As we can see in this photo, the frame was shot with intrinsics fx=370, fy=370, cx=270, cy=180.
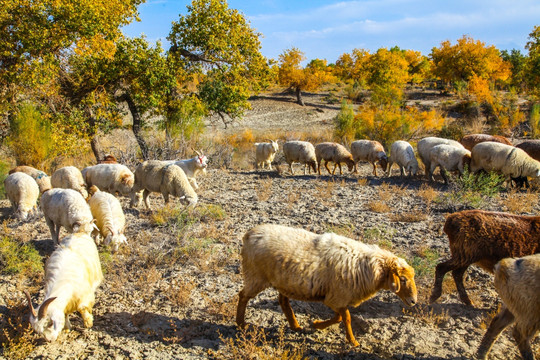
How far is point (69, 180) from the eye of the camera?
9.19 m

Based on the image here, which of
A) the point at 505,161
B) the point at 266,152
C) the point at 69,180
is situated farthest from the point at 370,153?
the point at 69,180

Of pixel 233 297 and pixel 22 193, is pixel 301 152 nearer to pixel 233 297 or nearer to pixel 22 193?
pixel 22 193

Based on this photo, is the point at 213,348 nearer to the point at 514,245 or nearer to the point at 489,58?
the point at 514,245

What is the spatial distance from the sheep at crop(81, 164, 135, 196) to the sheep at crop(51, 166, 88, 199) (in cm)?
26

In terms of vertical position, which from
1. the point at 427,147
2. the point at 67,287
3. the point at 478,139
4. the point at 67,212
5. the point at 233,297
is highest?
the point at 478,139

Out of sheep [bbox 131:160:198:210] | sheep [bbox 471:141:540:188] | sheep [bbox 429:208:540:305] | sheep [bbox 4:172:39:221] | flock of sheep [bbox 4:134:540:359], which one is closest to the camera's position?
flock of sheep [bbox 4:134:540:359]

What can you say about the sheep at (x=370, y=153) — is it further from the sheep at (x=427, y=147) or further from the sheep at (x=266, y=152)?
the sheep at (x=266, y=152)

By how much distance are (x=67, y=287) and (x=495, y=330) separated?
4.94 metres

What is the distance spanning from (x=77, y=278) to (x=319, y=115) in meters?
29.8

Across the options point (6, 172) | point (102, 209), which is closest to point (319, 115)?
point (6, 172)

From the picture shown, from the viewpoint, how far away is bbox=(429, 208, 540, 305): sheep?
191 inches

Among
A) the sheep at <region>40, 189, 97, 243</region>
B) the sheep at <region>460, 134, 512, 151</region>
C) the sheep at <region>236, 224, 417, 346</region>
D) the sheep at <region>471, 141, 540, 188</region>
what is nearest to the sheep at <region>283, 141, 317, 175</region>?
the sheep at <region>471, 141, 540, 188</region>

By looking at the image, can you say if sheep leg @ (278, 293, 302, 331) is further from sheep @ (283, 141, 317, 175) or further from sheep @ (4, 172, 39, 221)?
sheep @ (283, 141, 317, 175)

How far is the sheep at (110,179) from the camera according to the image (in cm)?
953
